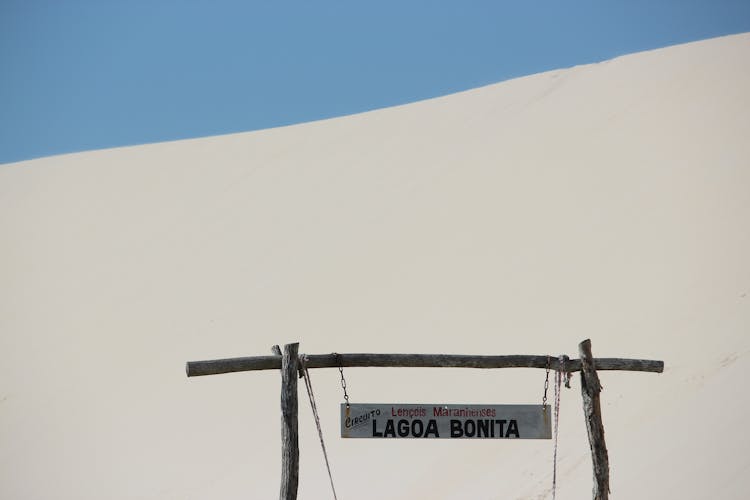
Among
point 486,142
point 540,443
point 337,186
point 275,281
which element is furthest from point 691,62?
point 540,443

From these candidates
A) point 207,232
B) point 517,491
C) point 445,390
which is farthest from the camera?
point 207,232

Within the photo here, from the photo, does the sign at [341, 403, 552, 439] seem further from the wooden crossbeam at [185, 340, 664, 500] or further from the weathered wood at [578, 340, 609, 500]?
the weathered wood at [578, 340, 609, 500]

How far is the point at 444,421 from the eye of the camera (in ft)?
24.8

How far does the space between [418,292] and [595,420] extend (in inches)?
387

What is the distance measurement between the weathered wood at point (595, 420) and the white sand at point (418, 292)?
4.98ft

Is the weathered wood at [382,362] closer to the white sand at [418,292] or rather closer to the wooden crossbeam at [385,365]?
the wooden crossbeam at [385,365]

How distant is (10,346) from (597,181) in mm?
11024

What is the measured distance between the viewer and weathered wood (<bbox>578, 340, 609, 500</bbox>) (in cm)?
784

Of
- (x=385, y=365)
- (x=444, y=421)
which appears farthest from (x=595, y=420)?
(x=385, y=365)

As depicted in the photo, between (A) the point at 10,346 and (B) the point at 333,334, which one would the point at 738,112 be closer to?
(B) the point at 333,334

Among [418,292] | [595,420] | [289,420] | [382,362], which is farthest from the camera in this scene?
[418,292]

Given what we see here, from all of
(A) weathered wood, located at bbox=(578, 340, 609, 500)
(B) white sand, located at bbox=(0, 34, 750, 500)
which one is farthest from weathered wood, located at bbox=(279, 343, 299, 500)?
(B) white sand, located at bbox=(0, 34, 750, 500)

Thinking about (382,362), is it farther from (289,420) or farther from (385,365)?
(289,420)

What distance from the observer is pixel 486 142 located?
2478 cm
